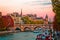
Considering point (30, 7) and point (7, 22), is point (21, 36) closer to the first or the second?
point (7, 22)

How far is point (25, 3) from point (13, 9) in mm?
170

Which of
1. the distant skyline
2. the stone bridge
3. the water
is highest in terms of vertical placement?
the distant skyline

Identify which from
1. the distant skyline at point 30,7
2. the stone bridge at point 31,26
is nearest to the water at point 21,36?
the stone bridge at point 31,26

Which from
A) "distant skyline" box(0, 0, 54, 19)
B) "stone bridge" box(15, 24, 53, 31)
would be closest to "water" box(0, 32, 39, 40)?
"stone bridge" box(15, 24, 53, 31)

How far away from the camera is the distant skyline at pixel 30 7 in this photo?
2.86 metres

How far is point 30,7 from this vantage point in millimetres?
2883

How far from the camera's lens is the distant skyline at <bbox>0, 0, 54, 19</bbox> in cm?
286

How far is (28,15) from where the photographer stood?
2.88 meters

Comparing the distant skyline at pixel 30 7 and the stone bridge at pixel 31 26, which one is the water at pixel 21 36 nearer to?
the stone bridge at pixel 31 26

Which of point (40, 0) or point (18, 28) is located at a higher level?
point (40, 0)

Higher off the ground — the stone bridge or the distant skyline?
the distant skyline

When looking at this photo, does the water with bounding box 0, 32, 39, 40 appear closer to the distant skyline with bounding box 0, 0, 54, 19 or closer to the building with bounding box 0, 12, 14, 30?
the building with bounding box 0, 12, 14, 30

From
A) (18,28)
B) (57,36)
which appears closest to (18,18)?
(18,28)

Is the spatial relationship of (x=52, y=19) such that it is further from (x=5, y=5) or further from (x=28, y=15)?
(x=5, y=5)
